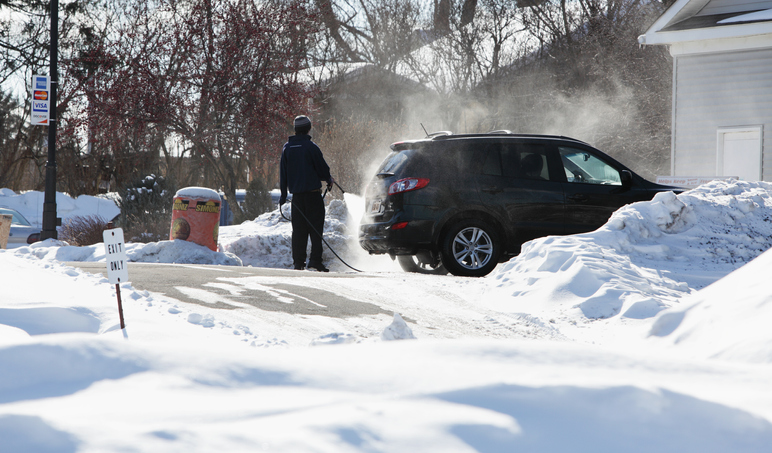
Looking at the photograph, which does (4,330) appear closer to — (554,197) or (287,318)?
(287,318)

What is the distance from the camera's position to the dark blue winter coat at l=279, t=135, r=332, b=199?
30.5 ft

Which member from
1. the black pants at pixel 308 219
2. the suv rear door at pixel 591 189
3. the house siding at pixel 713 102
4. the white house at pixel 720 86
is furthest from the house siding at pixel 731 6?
the black pants at pixel 308 219

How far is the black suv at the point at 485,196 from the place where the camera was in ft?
27.8

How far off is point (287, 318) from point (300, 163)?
4204 millimetres

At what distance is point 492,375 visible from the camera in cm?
272

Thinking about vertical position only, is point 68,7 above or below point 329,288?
above

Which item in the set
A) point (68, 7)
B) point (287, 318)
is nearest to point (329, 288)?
point (287, 318)

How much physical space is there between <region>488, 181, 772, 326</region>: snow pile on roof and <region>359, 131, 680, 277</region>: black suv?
874mm

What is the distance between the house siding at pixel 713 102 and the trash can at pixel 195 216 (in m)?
10.6

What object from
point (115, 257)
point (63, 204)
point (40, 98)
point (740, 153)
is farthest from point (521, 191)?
point (63, 204)

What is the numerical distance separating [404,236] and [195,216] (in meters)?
3.82

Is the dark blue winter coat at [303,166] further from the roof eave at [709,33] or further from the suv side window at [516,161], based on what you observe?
the roof eave at [709,33]

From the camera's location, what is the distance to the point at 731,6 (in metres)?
15.3

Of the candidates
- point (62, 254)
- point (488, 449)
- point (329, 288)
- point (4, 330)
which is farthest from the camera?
point (62, 254)
